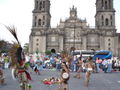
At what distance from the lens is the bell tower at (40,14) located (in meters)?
74.8

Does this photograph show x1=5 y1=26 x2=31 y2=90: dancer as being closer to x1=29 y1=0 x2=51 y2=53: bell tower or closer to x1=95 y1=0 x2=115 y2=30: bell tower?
x1=29 y1=0 x2=51 y2=53: bell tower

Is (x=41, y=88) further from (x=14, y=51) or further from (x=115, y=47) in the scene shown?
(x=115, y=47)

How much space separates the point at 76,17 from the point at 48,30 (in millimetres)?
9283

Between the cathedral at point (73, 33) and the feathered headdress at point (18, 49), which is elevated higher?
the cathedral at point (73, 33)

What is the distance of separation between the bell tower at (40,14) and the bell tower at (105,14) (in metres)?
14.9

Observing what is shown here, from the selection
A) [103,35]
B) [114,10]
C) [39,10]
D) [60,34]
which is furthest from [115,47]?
[39,10]

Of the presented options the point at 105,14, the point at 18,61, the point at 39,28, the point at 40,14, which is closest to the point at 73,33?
the point at 39,28

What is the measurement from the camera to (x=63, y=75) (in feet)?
30.6

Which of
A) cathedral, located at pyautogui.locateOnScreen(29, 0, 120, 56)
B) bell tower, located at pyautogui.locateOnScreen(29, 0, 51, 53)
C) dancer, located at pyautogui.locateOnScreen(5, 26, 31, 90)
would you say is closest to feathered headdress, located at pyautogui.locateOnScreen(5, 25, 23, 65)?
dancer, located at pyautogui.locateOnScreen(5, 26, 31, 90)

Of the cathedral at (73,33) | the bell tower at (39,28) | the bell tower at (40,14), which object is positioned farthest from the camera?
the bell tower at (40,14)

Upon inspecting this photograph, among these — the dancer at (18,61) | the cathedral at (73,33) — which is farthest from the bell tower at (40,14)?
the dancer at (18,61)

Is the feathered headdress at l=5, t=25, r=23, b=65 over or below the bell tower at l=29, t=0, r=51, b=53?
below

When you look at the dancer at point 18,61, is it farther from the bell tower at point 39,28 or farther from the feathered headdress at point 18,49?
the bell tower at point 39,28

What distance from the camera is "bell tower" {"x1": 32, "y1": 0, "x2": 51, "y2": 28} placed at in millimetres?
74812
